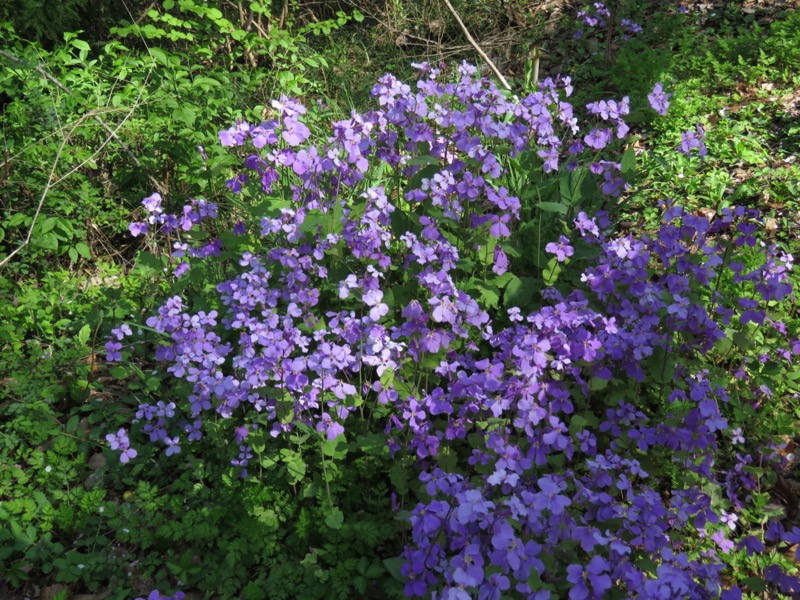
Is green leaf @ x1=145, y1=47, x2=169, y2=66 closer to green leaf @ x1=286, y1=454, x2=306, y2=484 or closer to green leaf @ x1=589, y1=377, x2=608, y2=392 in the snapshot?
green leaf @ x1=286, y1=454, x2=306, y2=484

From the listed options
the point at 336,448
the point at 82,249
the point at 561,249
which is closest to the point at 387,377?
the point at 336,448

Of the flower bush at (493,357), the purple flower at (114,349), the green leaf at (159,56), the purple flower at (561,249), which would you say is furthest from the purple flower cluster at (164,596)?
the green leaf at (159,56)

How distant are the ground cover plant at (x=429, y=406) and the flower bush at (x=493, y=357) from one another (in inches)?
0.5

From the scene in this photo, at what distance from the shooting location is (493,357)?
228 centimetres

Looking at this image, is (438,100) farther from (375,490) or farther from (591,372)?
(375,490)

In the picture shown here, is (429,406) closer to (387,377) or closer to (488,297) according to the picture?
(387,377)

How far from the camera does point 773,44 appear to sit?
4.22m

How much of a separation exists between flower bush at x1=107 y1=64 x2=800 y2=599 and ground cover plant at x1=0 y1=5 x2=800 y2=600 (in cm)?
1

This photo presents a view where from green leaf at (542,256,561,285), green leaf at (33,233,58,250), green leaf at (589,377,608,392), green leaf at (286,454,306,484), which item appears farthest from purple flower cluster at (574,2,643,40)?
green leaf at (286,454,306,484)

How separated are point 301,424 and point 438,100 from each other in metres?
1.48

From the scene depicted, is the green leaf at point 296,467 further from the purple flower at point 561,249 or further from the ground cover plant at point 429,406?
the purple flower at point 561,249

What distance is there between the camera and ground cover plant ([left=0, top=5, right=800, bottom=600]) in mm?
1828

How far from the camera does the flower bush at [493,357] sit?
1714 mm

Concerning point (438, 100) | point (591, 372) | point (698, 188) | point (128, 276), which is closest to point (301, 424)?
point (591, 372)
